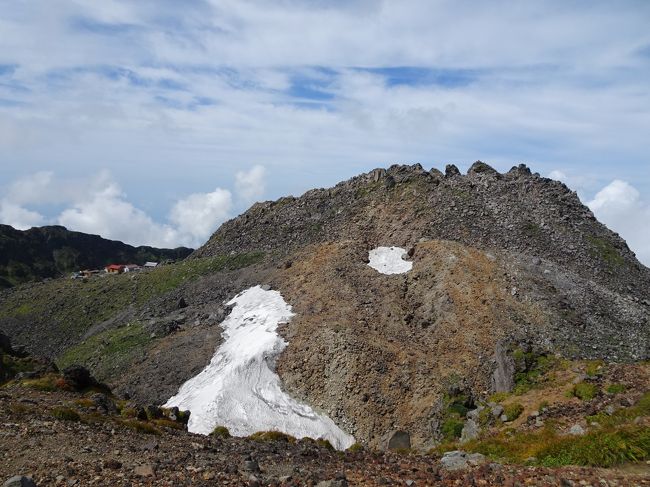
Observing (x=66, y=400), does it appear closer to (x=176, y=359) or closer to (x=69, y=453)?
(x=69, y=453)

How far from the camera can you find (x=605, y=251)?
171 feet

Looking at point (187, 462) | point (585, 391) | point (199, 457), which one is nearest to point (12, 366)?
point (199, 457)

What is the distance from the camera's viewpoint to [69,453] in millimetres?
15922

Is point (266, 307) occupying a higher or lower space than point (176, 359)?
higher

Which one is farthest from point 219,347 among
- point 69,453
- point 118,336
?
point 69,453

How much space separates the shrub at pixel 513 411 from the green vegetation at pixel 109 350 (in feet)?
95.7

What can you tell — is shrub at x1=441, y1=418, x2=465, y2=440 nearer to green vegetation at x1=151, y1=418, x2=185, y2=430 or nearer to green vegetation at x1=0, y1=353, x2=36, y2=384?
green vegetation at x1=151, y1=418, x2=185, y2=430

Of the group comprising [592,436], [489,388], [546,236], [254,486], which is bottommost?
[254,486]

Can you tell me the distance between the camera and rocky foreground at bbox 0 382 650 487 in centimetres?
1466

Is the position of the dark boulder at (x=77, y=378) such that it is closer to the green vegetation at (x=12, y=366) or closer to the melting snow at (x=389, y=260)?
the green vegetation at (x=12, y=366)

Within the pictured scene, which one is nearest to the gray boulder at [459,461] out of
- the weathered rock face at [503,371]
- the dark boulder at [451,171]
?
the weathered rock face at [503,371]

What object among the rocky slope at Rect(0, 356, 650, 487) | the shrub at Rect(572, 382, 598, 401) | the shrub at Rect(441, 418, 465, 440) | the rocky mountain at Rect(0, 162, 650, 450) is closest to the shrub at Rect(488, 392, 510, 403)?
the rocky mountain at Rect(0, 162, 650, 450)

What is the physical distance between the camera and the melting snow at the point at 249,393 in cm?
3525

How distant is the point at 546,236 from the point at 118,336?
39.8 meters
